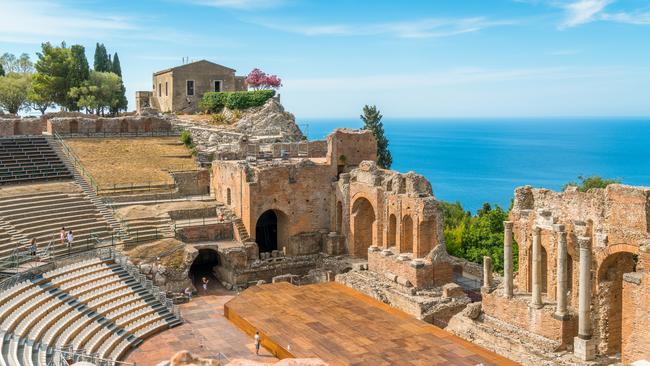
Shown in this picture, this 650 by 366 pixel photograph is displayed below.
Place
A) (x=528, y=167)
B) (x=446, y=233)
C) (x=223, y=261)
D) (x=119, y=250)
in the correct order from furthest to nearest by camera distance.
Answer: (x=528, y=167) → (x=446, y=233) → (x=223, y=261) → (x=119, y=250)

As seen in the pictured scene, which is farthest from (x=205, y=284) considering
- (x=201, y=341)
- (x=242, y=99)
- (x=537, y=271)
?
(x=242, y=99)

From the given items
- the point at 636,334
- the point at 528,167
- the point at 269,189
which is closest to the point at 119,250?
the point at 269,189

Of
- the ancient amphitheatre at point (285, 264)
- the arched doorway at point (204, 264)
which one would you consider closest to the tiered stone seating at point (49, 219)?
the ancient amphitheatre at point (285, 264)

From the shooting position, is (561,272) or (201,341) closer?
(561,272)

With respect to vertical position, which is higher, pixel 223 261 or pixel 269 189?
pixel 269 189

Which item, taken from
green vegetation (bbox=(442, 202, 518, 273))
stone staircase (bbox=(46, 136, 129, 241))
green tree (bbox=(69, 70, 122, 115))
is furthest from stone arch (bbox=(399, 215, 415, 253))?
green tree (bbox=(69, 70, 122, 115))

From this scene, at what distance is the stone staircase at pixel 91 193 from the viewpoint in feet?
105

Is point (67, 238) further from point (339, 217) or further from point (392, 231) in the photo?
point (392, 231)

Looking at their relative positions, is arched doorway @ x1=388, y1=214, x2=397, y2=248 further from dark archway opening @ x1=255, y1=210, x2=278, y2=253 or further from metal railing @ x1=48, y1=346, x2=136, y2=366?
metal railing @ x1=48, y1=346, x2=136, y2=366

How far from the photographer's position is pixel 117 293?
26562mm

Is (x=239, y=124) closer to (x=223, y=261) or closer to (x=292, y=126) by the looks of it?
(x=292, y=126)

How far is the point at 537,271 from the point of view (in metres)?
23.2

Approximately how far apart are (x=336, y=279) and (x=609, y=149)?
171 m

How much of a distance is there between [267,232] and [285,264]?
11.3 ft
